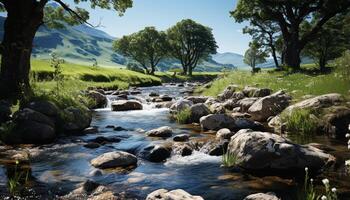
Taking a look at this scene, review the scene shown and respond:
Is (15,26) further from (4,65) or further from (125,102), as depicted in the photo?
(125,102)

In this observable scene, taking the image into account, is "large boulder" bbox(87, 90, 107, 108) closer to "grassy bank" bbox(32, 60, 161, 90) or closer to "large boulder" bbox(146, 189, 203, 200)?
"grassy bank" bbox(32, 60, 161, 90)

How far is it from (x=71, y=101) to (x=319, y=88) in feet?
41.8

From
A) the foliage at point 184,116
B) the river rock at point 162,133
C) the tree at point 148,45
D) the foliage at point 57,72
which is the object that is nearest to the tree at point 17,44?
the foliage at point 57,72

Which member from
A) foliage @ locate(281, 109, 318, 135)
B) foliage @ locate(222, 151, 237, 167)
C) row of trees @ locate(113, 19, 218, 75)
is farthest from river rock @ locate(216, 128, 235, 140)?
row of trees @ locate(113, 19, 218, 75)

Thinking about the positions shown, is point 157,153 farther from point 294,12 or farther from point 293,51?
point 294,12

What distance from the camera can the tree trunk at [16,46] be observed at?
18312mm

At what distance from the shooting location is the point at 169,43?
360 ft

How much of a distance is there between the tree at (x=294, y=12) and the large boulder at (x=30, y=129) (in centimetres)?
3490

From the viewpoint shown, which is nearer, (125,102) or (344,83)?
(344,83)

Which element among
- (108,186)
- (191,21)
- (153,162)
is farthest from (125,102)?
(191,21)

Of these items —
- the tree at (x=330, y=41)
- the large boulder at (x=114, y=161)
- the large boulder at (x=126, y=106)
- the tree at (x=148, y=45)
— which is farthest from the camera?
the tree at (x=148, y=45)

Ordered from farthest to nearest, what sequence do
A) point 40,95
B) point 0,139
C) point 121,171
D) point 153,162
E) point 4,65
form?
point 4,65
point 40,95
point 0,139
point 153,162
point 121,171

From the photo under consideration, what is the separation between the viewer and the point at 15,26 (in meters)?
18.5

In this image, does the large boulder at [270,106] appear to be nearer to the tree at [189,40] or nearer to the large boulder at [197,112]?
the large boulder at [197,112]
